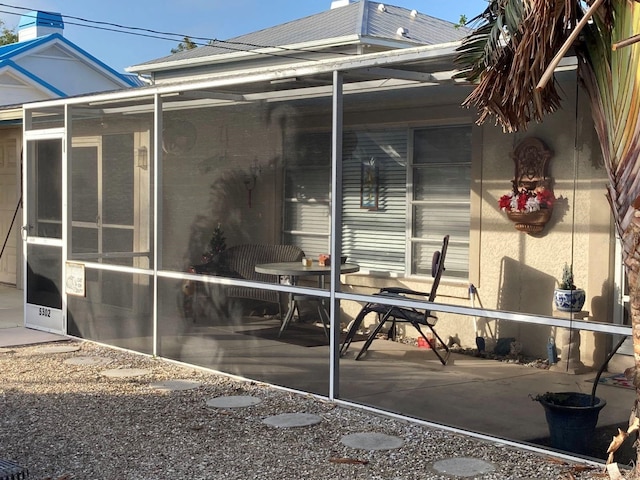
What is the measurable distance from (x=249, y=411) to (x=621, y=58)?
363cm

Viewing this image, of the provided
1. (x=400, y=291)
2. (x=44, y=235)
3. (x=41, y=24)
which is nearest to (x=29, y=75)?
(x=41, y=24)

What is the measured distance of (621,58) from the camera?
410cm

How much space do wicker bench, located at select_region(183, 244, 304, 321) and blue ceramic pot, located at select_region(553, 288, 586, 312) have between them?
7.57 feet

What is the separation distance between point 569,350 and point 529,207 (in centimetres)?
116

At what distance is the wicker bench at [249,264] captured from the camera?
23.8 feet

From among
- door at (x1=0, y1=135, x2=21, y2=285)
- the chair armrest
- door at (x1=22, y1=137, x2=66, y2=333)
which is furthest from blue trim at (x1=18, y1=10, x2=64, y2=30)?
the chair armrest

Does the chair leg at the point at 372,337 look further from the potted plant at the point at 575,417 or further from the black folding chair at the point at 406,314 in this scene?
the potted plant at the point at 575,417

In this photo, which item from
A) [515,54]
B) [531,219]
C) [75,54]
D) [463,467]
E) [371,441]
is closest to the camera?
[515,54]

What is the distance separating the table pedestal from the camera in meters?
5.35

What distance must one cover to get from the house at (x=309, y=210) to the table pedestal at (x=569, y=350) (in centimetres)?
1

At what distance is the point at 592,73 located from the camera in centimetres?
443

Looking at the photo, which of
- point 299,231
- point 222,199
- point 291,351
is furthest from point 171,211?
point 291,351

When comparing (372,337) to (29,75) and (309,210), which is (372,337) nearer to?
(309,210)

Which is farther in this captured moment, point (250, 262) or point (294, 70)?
point (250, 262)
